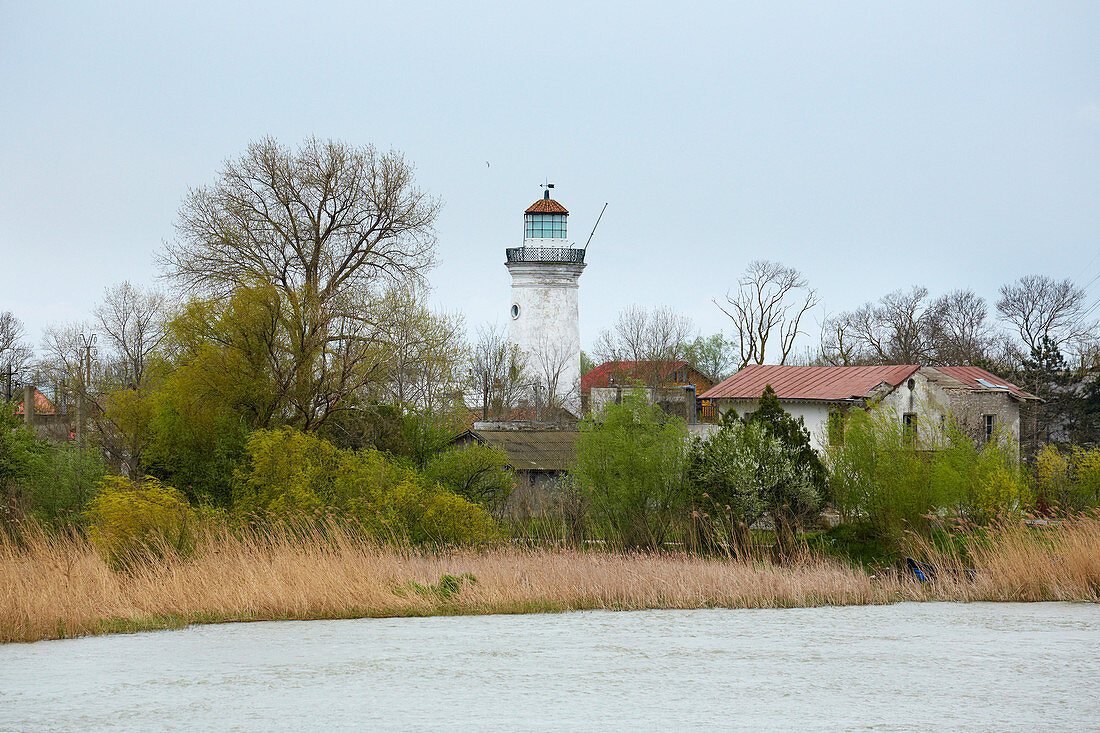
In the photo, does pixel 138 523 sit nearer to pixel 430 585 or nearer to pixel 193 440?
pixel 430 585

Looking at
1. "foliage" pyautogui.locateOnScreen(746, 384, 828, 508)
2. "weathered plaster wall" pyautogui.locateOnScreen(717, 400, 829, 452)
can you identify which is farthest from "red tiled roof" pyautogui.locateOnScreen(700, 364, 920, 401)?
"foliage" pyautogui.locateOnScreen(746, 384, 828, 508)

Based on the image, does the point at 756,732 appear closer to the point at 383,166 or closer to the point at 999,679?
the point at 999,679

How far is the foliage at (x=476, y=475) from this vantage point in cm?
2741

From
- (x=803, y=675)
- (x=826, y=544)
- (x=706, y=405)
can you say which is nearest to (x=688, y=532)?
(x=826, y=544)

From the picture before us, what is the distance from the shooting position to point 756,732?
290 inches

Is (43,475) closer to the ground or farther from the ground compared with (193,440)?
closer to the ground

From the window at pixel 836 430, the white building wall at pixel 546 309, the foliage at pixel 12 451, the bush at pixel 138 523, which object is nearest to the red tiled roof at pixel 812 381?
the window at pixel 836 430

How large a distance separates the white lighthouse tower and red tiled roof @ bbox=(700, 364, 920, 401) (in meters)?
13.1

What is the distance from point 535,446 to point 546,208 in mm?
21797

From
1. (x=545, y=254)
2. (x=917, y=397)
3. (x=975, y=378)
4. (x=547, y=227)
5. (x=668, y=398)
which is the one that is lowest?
(x=917, y=397)

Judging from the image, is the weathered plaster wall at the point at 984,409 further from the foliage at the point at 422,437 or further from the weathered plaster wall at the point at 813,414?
Answer: the foliage at the point at 422,437

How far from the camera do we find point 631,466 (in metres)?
29.1

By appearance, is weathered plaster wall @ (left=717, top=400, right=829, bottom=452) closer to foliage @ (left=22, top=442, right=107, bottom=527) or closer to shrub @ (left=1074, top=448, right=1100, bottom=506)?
shrub @ (left=1074, top=448, right=1100, bottom=506)

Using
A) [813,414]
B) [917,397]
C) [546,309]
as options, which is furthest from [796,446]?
[546,309]
